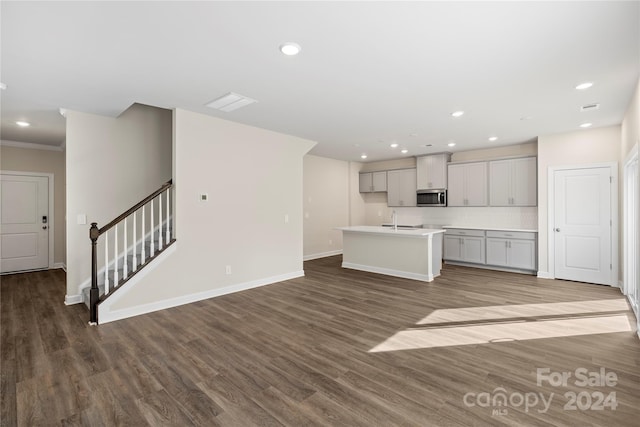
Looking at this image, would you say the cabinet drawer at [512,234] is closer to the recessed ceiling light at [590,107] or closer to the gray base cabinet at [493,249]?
the gray base cabinet at [493,249]

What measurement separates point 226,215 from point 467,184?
17.9 ft

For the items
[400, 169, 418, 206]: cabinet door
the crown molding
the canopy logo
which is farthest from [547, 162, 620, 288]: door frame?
the crown molding

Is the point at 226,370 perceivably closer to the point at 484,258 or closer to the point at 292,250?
the point at 292,250

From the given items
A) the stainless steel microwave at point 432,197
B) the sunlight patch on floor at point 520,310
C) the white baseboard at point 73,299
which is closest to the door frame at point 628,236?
the sunlight patch on floor at point 520,310

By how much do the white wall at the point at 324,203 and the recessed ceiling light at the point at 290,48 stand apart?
513cm

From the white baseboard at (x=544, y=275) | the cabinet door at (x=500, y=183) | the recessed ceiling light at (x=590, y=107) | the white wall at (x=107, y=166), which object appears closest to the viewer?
the recessed ceiling light at (x=590, y=107)

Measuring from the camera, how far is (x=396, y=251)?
596 cm

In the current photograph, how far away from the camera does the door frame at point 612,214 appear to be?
16.5 feet

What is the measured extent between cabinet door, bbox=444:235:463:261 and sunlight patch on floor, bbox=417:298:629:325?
108 inches

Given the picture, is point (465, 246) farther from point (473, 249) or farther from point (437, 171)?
point (437, 171)

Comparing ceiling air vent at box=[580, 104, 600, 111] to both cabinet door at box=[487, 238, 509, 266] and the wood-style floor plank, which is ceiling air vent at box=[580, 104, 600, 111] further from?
cabinet door at box=[487, 238, 509, 266]

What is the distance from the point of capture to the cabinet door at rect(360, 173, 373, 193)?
29.5 ft

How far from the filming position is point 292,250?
233 inches

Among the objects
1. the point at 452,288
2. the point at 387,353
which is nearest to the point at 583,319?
the point at 452,288
